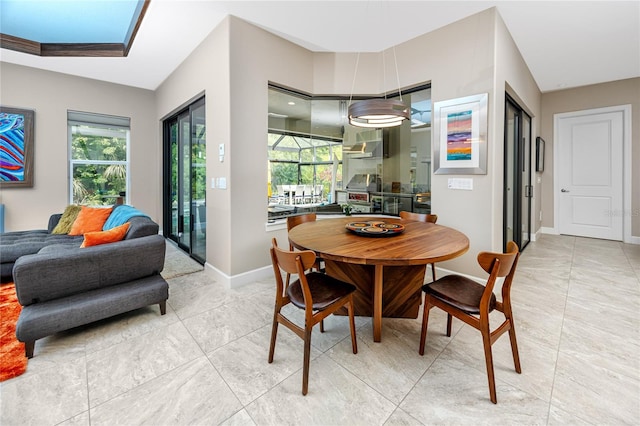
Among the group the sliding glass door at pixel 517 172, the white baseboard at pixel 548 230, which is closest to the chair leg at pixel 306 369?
the sliding glass door at pixel 517 172

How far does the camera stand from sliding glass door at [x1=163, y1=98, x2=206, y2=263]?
388 centimetres

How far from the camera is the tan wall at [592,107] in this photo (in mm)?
4734

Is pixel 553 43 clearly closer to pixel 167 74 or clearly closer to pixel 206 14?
pixel 206 14

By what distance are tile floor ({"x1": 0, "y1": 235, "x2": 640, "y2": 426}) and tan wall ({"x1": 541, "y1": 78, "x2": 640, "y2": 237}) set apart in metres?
3.57

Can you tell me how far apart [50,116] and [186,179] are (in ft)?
7.80

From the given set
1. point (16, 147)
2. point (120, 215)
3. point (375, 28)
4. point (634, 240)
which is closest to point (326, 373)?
point (120, 215)

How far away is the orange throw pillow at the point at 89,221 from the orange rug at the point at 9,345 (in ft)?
3.43

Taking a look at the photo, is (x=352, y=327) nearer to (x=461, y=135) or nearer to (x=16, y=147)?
(x=461, y=135)

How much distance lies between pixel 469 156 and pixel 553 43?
2169 millimetres

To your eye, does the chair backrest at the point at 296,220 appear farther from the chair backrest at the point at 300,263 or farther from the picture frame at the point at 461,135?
the picture frame at the point at 461,135

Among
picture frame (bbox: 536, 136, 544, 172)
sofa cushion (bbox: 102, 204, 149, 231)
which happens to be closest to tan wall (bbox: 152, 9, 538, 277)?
sofa cushion (bbox: 102, 204, 149, 231)

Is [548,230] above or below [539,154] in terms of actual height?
below

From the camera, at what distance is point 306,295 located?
61.7 inches

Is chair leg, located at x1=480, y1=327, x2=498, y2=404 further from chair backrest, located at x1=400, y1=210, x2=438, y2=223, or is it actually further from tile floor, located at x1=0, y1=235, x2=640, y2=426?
chair backrest, located at x1=400, y1=210, x2=438, y2=223
